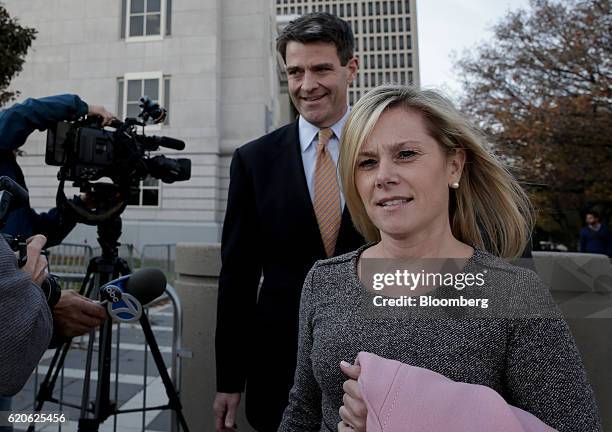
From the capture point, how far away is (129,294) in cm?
157

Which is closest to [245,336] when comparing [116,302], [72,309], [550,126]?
[116,302]

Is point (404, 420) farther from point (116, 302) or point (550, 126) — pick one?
point (550, 126)

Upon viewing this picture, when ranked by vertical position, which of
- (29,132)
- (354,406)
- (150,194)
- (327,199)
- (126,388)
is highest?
(150,194)

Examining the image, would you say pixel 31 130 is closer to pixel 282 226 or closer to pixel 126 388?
pixel 282 226

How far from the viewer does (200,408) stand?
8.55 feet

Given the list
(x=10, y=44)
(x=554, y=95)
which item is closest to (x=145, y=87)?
(x=10, y=44)

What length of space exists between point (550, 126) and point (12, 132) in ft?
45.4

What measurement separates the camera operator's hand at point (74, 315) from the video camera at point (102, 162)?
68 centimetres

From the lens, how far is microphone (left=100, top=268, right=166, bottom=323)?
1.55 meters

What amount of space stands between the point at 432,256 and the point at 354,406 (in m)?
0.43

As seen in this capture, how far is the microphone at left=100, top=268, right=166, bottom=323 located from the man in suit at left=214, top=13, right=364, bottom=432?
28 cm

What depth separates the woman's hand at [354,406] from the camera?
0.90 meters

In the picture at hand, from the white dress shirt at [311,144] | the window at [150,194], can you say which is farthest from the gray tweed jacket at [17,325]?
the window at [150,194]

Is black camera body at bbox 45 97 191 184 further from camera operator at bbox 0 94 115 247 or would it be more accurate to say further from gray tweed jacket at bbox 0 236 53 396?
gray tweed jacket at bbox 0 236 53 396
